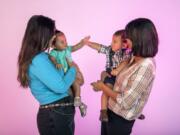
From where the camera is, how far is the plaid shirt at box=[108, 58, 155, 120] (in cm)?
169

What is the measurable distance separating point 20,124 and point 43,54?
1412 millimetres

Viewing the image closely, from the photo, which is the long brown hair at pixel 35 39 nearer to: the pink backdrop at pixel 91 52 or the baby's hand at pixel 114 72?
the baby's hand at pixel 114 72

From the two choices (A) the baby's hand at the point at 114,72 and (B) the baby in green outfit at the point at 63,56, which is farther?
(B) the baby in green outfit at the point at 63,56

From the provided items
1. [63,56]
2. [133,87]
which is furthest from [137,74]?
[63,56]

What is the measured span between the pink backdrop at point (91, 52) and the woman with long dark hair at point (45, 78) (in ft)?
3.23

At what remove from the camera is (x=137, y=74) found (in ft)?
5.56

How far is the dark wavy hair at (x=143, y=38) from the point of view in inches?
66.4

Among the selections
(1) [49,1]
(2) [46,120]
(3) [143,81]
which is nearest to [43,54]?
(2) [46,120]

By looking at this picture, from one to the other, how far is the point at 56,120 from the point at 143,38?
2.08ft

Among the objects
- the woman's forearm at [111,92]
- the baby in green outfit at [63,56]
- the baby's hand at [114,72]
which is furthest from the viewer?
the baby in green outfit at [63,56]

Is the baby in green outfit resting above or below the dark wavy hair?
below

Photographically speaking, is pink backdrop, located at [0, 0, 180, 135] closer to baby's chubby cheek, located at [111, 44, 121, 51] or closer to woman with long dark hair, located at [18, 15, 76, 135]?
baby's chubby cheek, located at [111, 44, 121, 51]

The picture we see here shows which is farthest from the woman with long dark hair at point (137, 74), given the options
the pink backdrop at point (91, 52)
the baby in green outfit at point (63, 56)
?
the pink backdrop at point (91, 52)

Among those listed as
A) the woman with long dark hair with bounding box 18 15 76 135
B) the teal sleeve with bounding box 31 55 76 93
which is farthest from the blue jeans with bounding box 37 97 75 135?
the teal sleeve with bounding box 31 55 76 93
